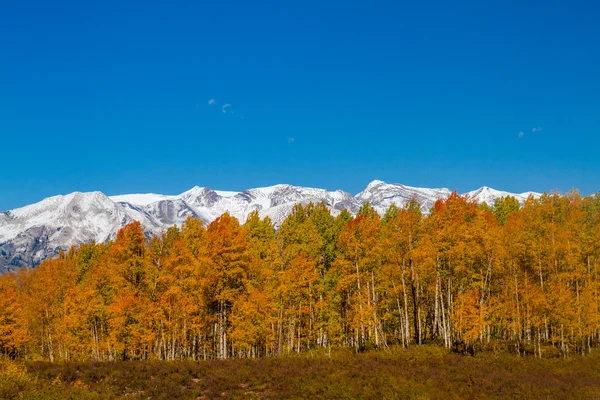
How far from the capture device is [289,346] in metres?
47.8

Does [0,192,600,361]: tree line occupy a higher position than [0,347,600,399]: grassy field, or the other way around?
[0,192,600,361]: tree line

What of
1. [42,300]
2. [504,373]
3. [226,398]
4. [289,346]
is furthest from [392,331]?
[42,300]

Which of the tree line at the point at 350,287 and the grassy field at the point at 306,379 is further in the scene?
the tree line at the point at 350,287

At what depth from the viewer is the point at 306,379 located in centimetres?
2586

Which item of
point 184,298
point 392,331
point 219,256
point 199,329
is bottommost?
point 392,331

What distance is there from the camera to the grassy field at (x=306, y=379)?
23078 millimetres

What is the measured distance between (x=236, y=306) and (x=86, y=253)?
44191mm

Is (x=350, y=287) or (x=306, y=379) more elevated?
(x=350, y=287)

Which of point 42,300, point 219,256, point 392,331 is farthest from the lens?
point 392,331

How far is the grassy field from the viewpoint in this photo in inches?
909

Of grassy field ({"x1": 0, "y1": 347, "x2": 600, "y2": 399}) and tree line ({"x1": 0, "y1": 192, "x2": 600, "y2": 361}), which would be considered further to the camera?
tree line ({"x1": 0, "y1": 192, "x2": 600, "y2": 361})

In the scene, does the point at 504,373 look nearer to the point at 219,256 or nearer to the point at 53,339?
the point at 219,256

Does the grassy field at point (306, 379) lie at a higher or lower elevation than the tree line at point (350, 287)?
lower

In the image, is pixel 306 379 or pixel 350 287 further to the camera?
pixel 350 287
